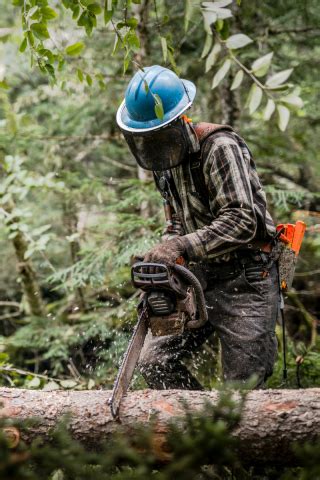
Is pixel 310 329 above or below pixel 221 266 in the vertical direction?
below

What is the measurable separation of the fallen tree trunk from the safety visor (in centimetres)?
145

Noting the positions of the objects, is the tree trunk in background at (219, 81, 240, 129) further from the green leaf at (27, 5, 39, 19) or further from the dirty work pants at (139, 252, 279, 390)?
the green leaf at (27, 5, 39, 19)

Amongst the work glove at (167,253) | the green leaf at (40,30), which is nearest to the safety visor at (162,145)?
the work glove at (167,253)

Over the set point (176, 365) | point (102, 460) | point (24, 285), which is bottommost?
point (24, 285)

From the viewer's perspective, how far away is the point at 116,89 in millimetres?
7449

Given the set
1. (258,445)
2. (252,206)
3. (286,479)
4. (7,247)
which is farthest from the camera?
(7,247)

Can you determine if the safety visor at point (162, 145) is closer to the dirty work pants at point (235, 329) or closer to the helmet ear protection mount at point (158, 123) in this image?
the helmet ear protection mount at point (158, 123)

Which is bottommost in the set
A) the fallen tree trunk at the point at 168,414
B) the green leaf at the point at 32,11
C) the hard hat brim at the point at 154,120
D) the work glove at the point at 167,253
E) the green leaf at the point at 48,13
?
the fallen tree trunk at the point at 168,414

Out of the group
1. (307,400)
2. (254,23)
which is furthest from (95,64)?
(307,400)

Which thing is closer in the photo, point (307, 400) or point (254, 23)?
point (307, 400)

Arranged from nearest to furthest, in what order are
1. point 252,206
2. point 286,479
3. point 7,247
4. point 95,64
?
point 286,479 → point 252,206 → point 95,64 → point 7,247

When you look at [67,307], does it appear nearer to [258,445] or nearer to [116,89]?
[116,89]

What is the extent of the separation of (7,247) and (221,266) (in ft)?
19.2

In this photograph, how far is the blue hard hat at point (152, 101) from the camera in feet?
10.7
